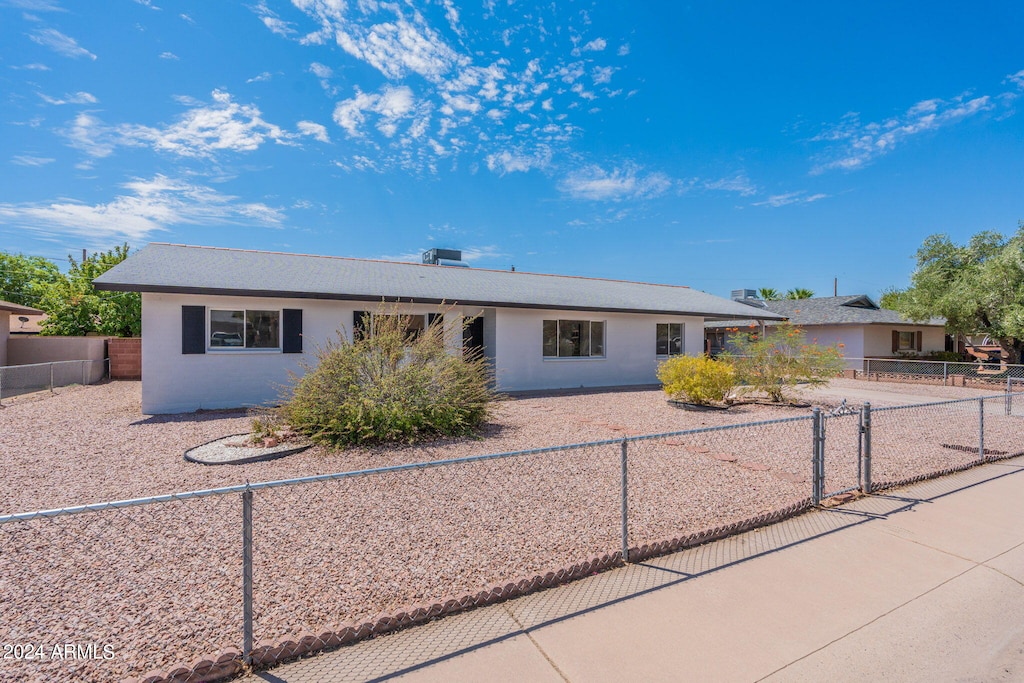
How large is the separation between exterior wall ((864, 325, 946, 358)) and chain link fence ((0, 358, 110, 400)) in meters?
34.7

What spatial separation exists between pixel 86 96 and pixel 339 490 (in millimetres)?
12958

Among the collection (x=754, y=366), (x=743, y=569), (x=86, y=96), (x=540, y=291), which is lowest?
(x=743, y=569)

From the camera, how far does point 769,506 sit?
5168 mm

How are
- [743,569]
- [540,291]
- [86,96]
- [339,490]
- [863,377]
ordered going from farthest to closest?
[863,377]
[540,291]
[86,96]
[339,490]
[743,569]

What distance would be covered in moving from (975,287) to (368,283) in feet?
83.5

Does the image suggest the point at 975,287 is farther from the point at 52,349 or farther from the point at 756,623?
the point at 52,349

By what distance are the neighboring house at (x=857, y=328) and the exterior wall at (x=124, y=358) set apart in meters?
25.3

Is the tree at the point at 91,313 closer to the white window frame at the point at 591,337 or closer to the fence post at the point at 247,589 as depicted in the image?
the white window frame at the point at 591,337

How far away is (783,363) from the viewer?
12812 millimetres

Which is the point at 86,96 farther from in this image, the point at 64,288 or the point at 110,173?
the point at 64,288

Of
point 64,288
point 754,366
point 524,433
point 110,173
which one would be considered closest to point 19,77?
point 110,173

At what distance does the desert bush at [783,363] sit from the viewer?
12.7 meters

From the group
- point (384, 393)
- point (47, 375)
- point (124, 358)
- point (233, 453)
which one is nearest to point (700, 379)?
point (384, 393)

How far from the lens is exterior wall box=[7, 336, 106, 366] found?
17234mm
